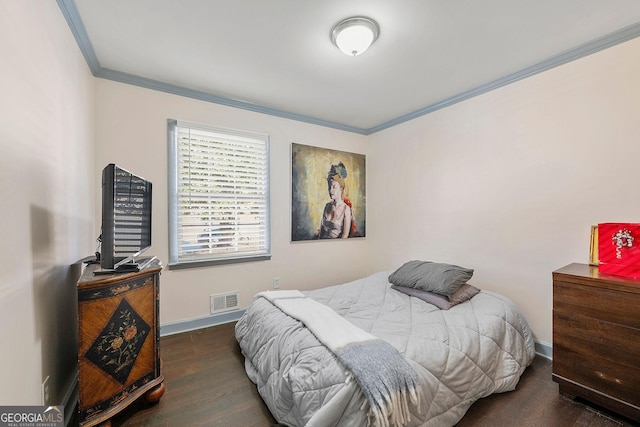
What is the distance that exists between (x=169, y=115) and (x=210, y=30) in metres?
1.13

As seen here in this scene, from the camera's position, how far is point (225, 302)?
297 centimetres

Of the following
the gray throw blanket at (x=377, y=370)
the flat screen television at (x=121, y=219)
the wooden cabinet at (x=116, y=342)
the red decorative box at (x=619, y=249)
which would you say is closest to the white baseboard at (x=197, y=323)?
the wooden cabinet at (x=116, y=342)

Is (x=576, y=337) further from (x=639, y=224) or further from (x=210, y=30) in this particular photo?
(x=210, y=30)

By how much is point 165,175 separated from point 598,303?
141 inches

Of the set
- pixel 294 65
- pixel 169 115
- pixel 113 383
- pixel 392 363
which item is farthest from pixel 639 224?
pixel 169 115

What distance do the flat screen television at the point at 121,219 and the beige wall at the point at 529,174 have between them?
2.96m

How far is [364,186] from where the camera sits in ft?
13.5

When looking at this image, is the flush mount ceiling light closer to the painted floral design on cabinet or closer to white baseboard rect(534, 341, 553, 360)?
the painted floral design on cabinet

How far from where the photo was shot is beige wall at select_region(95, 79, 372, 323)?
2.48m

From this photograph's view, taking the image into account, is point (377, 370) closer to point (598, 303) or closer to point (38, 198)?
point (598, 303)

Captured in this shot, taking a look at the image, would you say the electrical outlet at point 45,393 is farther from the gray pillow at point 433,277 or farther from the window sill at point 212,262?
the gray pillow at point 433,277

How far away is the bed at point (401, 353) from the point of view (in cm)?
133

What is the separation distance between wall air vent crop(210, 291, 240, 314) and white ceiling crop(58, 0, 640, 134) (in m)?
2.19

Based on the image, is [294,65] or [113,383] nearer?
[113,383]
